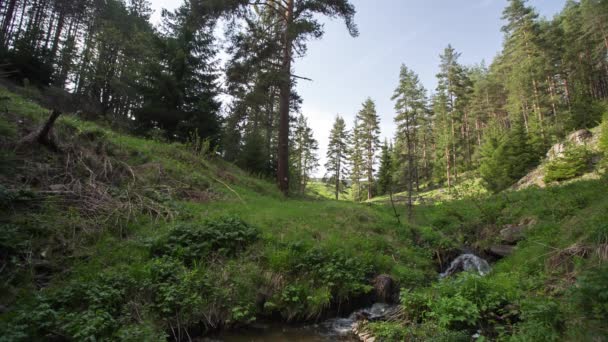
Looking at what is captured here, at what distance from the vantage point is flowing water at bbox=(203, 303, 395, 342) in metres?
4.68

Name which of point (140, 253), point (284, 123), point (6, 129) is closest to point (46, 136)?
point (6, 129)

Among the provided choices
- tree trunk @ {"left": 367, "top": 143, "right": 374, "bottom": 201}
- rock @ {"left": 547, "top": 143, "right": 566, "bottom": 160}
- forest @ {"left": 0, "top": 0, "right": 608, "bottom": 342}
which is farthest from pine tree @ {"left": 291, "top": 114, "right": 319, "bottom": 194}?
rock @ {"left": 547, "top": 143, "right": 566, "bottom": 160}

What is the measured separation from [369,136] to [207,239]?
4109 cm

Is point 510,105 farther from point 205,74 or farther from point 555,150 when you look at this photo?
point 205,74

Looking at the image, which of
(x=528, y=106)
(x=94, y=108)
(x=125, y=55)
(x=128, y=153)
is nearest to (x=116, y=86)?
(x=94, y=108)

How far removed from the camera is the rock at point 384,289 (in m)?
6.20

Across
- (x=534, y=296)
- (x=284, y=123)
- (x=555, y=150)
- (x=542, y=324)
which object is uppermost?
(x=555, y=150)

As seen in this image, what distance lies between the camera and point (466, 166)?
133 ft

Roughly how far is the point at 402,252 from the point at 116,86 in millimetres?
21486

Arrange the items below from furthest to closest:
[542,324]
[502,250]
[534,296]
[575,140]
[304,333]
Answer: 1. [575,140]
2. [502,250]
3. [304,333]
4. [534,296]
5. [542,324]

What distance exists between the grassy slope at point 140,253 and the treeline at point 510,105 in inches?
408

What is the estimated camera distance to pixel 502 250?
28.4 ft

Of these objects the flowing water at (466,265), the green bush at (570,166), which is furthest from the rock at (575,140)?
the flowing water at (466,265)

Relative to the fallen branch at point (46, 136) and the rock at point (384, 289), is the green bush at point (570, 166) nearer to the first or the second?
the rock at point (384, 289)
